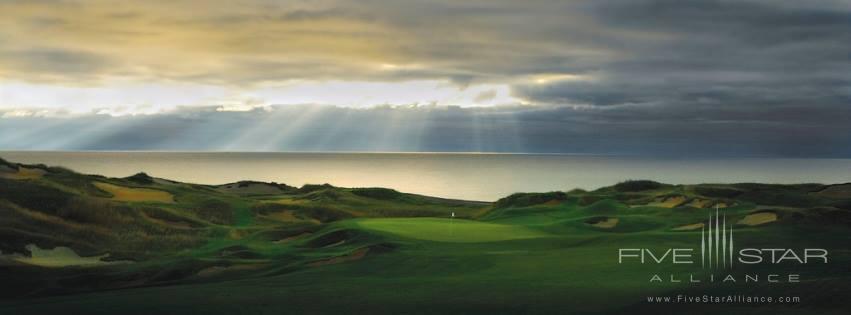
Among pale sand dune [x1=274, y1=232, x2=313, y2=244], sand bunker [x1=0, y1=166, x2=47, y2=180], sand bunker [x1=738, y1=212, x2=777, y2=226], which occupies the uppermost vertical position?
sand bunker [x1=0, y1=166, x2=47, y2=180]

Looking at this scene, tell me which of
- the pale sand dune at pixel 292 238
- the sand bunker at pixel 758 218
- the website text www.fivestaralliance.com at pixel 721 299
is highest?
the sand bunker at pixel 758 218

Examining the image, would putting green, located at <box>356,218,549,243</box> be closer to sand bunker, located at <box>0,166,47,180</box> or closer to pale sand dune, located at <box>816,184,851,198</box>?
sand bunker, located at <box>0,166,47,180</box>

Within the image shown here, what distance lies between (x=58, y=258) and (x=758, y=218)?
36.6 meters

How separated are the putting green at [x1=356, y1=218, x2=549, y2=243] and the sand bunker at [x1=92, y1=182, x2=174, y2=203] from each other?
28863 millimetres

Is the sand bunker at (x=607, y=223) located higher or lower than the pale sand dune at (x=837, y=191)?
lower

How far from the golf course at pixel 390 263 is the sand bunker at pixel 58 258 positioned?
11 centimetres

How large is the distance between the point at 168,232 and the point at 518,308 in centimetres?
3352

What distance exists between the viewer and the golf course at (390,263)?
63.4ft

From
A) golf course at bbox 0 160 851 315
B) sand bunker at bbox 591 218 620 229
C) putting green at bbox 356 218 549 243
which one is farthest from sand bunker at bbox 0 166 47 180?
sand bunker at bbox 591 218 620 229

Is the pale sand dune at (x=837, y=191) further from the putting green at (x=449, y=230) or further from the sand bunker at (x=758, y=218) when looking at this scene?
the putting green at (x=449, y=230)

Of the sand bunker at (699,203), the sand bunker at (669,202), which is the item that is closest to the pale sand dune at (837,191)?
the sand bunker at (669,202)

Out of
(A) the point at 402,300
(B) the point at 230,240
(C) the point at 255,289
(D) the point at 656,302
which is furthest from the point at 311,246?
(D) the point at 656,302

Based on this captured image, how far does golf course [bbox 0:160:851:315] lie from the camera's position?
1933cm

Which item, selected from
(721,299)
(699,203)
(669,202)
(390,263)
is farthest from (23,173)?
(721,299)
